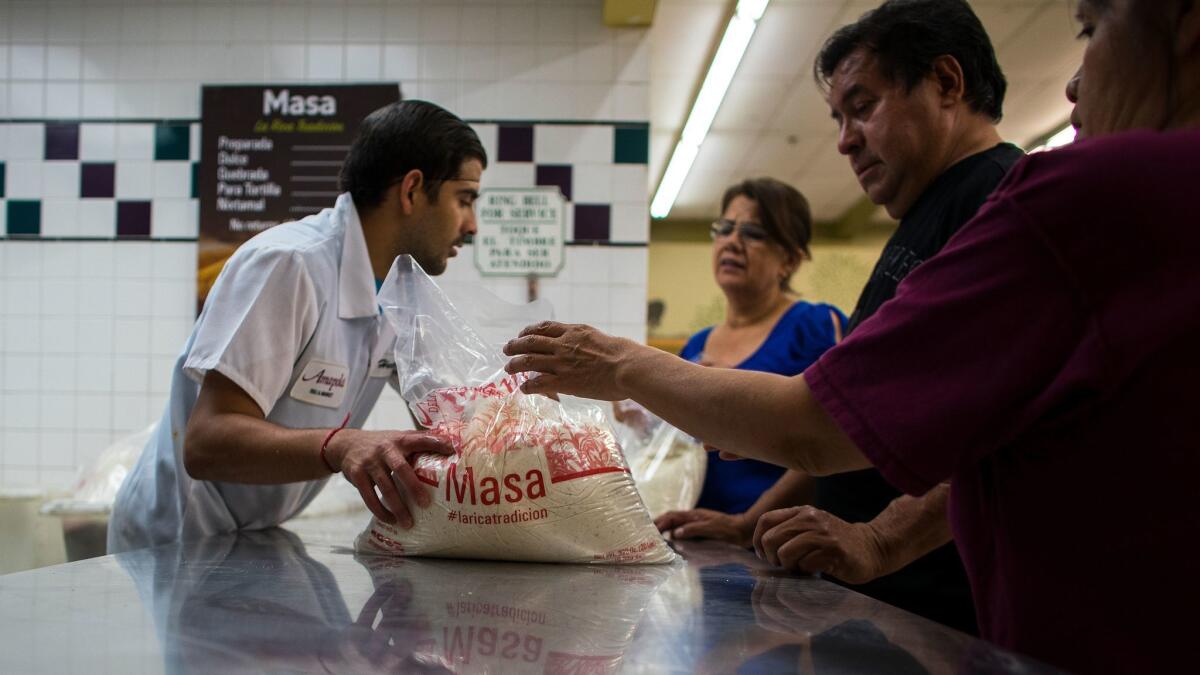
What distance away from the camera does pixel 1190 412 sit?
0.67 meters

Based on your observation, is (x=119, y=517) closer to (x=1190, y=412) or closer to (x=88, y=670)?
(x=88, y=670)

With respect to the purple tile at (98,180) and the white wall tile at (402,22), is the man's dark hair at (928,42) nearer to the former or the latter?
the white wall tile at (402,22)

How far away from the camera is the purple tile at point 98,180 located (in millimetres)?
3785

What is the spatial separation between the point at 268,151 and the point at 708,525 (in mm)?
2810

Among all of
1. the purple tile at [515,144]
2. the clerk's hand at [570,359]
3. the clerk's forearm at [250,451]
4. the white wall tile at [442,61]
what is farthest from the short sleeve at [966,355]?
the white wall tile at [442,61]

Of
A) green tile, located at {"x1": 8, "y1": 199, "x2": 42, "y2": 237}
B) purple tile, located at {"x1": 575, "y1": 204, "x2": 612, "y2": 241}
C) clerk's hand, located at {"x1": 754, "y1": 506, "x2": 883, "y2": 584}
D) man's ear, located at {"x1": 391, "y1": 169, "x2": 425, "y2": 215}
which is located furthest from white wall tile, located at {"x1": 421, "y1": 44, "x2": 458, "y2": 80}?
clerk's hand, located at {"x1": 754, "y1": 506, "x2": 883, "y2": 584}

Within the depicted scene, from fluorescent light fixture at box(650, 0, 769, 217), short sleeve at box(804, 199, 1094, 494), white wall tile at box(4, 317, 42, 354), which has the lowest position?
white wall tile at box(4, 317, 42, 354)

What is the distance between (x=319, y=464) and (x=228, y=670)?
64 centimetres

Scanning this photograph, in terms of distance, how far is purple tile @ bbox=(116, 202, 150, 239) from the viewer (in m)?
3.78

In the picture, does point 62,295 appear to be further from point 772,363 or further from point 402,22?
point 772,363

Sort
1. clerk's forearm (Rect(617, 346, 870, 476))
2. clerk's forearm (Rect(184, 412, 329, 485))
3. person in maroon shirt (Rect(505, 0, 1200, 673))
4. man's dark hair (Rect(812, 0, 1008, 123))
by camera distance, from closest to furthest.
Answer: person in maroon shirt (Rect(505, 0, 1200, 673)) < clerk's forearm (Rect(617, 346, 870, 476)) < clerk's forearm (Rect(184, 412, 329, 485)) < man's dark hair (Rect(812, 0, 1008, 123))

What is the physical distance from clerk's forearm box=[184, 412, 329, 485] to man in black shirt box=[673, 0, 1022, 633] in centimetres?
67

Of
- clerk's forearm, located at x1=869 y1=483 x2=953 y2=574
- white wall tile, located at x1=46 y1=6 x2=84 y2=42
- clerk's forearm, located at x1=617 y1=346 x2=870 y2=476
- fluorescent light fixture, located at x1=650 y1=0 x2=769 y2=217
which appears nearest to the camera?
clerk's forearm, located at x1=617 y1=346 x2=870 y2=476

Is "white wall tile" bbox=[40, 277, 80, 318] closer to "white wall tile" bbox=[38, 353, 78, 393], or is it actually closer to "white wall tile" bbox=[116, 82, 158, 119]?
"white wall tile" bbox=[38, 353, 78, 393]
